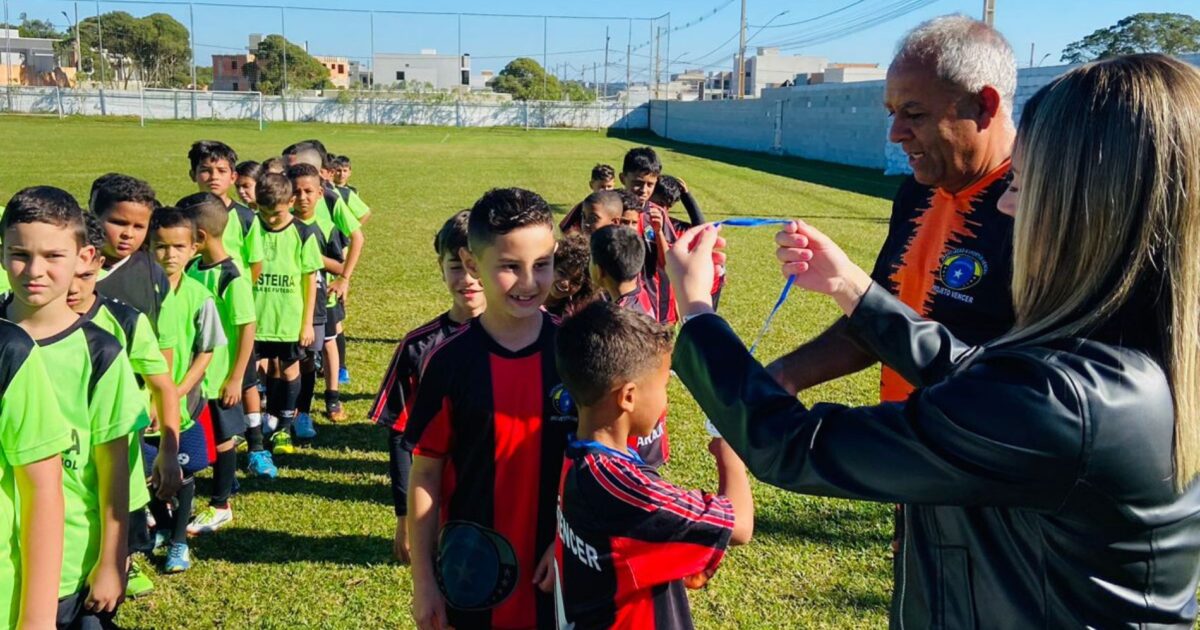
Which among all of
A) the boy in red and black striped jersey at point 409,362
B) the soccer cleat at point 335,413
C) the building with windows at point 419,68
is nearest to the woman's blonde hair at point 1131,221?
the boy in red and black striped jersey at point 409,362

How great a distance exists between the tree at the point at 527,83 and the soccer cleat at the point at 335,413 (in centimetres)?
6969

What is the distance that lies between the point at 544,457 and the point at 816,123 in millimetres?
36363

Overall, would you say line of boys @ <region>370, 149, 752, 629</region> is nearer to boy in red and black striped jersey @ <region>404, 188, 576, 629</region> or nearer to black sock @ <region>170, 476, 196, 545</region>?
boy in red and black striped jersey @ <region>404, 188, 576, 629</region>

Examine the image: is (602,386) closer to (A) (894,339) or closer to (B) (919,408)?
(A) (894,339)

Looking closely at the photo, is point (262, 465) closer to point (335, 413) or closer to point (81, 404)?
point (335, 413)

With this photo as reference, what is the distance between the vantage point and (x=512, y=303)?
8.89 feet

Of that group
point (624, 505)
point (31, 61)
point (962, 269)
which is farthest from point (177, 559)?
point (31, 61)

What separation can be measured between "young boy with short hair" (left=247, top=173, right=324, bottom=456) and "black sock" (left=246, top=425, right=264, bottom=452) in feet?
0.77

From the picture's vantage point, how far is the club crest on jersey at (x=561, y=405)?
106 inches

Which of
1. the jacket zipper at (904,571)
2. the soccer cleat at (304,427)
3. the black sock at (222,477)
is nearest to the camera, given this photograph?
the jacket zipper at (904,571)

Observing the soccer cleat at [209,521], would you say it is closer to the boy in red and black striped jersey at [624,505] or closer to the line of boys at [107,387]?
the line of boys at [107,387]

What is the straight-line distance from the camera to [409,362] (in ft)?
12.1

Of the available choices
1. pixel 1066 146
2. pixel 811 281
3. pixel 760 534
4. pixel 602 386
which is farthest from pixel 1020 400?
pixel 760 534

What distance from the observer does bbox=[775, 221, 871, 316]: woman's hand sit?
5.85ft
